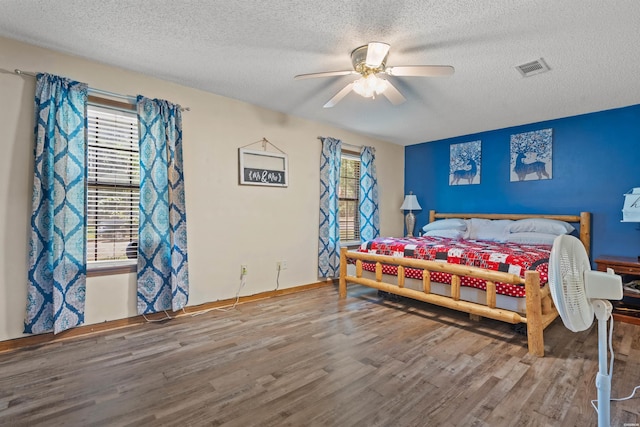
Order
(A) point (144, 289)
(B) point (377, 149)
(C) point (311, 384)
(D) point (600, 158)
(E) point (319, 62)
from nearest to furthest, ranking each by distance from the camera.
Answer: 1. (C) point (311, 384)
2. (E) point (319, 62)
3. (A) point (144, 289)
4. (D) point (600, 158)
5. (B) point (377, 149)

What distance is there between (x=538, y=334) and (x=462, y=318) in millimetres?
795

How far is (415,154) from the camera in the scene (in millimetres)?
5418

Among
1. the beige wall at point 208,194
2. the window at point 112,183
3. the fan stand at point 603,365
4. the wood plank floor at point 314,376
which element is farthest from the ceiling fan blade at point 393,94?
the window at point 112,183

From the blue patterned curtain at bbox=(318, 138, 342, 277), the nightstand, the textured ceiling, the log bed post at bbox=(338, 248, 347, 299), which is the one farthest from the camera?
A: the blue patterned curtain at bbox=(318, 138, 342, 277)

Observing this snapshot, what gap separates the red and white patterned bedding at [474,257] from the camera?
253 cm

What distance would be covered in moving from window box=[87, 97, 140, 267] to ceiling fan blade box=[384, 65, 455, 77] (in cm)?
235

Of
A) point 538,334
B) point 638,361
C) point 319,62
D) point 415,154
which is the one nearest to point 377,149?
point 415,154

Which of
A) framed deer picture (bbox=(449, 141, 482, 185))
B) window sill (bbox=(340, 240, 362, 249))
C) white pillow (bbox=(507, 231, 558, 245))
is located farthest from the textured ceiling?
window sill (bbox=(340, 240, 362, 249))

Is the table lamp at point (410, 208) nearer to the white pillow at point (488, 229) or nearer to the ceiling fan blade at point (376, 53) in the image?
the white pillow at point (488, 229)

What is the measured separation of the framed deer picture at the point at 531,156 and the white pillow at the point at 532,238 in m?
0.88

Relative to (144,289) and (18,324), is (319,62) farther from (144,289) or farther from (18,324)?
(18,324)

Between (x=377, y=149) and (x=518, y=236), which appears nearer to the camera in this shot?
(x=518, y=236)

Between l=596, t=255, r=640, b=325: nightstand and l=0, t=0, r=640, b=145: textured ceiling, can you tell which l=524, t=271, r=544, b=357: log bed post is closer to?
l=596, t=255, r=640, b=325: nightstand

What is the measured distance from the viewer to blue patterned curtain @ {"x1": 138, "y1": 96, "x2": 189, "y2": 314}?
9.05 ft
